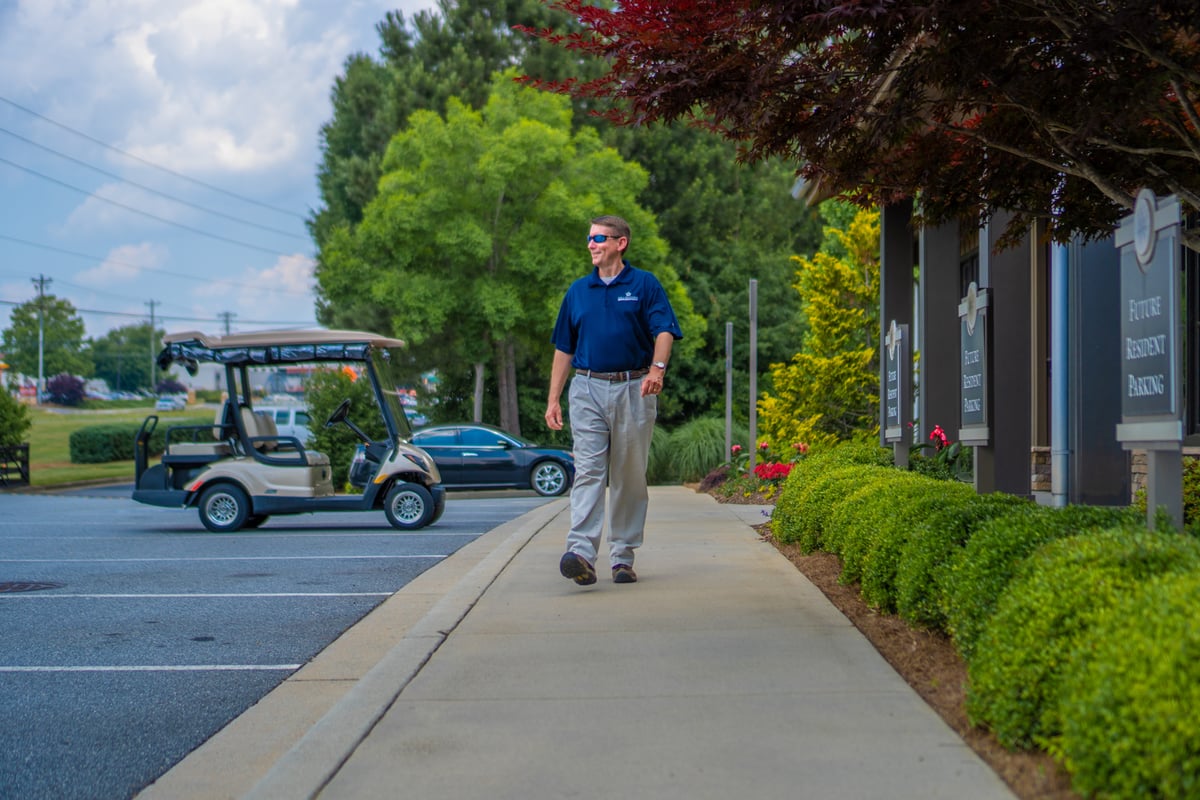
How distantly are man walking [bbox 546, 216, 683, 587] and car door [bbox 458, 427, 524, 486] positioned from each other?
1477 centimetres

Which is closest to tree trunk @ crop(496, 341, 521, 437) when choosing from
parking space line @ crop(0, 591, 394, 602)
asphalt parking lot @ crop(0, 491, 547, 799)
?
asphalt parking lot @ crop(0, 491, 547, 799)

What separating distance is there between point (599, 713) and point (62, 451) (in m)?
51.6

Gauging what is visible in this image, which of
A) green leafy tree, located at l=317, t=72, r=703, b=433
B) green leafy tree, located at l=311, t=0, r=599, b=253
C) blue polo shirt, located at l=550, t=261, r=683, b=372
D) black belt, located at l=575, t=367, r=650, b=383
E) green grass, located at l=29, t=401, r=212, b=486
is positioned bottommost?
green grass, located at l=29, t=401, r=212, b=486

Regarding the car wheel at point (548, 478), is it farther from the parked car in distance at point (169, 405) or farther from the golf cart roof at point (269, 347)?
the parked car in distance at point (169, 405)

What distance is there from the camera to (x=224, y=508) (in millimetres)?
13656

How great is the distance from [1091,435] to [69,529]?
11.1m

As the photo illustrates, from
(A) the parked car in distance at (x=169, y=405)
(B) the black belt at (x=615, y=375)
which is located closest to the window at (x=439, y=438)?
(B) the black belt at (x=615, y=375)

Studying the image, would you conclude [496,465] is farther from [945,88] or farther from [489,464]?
[945,88]

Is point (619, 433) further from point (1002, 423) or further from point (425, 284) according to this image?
point (425, 284)

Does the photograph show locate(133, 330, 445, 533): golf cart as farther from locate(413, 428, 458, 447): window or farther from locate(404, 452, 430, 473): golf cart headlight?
locate(413, 428, 458, 447): window

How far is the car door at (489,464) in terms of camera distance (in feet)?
72.0

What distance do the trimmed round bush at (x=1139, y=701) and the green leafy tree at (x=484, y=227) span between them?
2541cm

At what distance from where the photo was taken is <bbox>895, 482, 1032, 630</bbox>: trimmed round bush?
16.8 feet

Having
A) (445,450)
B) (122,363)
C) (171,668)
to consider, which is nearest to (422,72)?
(445,450)
